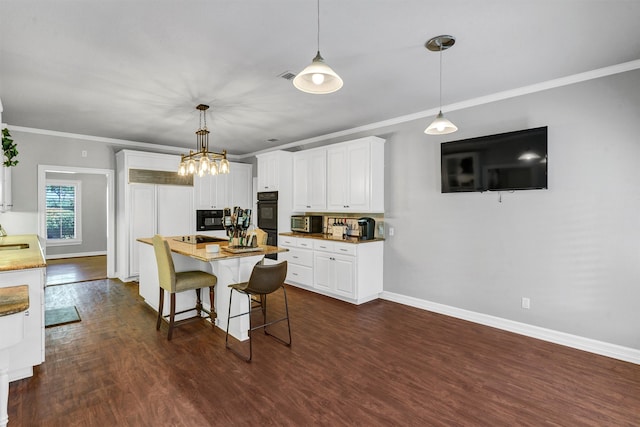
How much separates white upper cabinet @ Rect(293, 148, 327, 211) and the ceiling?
1.19 m

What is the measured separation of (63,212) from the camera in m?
8.77

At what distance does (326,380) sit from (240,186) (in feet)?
18.0

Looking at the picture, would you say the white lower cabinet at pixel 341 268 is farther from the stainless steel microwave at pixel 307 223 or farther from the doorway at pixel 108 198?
the doorway at pixel 108 198

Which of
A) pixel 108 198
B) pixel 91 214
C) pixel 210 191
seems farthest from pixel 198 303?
pixel 91 214

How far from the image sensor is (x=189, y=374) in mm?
2703

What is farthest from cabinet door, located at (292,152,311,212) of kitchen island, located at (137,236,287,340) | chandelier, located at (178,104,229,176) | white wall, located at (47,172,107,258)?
white wall, located at (47,172,107,258)

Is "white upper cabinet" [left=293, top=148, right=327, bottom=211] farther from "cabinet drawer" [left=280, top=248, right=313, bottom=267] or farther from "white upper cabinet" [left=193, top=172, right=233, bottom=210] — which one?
"white upper cabinet" [left=193, top=172, right=233, bottom=210]

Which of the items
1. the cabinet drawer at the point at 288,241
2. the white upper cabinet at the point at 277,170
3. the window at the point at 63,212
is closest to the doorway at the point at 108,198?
the white upper cabinet at the point at 277,170

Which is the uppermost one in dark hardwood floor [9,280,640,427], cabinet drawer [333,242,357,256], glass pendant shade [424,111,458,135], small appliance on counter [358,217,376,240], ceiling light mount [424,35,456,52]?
ceiling light mount [424,35,456,52]

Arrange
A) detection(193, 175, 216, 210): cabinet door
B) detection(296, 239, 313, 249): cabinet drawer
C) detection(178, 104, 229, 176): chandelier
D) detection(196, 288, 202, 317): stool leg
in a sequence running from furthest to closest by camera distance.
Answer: detection(193, 175, 216, 210): cabinet door → detection(296, 239, 313, 249): cabinet drawer → detection(196, 288, 202, 317): stool leg → detection(178, 104, 229, 176): chandelier

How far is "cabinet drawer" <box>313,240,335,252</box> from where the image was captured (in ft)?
16.0

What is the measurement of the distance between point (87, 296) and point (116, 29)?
4.20 m

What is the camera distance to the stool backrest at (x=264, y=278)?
296 centimetres

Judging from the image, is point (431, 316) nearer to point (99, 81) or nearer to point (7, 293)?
point (7, 293)
